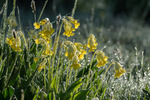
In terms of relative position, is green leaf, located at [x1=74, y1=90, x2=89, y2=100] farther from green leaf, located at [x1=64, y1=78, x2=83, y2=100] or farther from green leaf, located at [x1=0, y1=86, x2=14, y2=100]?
green leaf, located at [x1=0, y1=86, x2=14, y2=100]

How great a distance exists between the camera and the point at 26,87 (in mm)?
1543

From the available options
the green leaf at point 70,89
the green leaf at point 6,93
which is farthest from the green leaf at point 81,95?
the green leaf at point 6,93

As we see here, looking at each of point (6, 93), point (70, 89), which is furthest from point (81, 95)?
point (6, 93)

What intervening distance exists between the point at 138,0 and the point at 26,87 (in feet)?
35.4

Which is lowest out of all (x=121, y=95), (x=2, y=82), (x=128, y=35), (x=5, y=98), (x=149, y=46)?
(x=5, y=98)

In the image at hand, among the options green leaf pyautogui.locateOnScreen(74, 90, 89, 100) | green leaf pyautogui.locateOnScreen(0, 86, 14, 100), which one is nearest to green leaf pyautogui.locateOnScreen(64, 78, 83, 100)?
green leaf pyautogui.locateOnScreen(74, 90, 89, 100)

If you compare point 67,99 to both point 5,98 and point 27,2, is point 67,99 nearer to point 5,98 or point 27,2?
point 5,98

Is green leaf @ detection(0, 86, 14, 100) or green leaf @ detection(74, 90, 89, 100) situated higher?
green leaf @ detection(74, 90, 89, 100)

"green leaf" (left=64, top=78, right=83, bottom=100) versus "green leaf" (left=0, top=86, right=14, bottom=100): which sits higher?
"green leaf" (left=64, top=78, right=83, bottom=100)

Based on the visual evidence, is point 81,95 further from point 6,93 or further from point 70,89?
point 6,93

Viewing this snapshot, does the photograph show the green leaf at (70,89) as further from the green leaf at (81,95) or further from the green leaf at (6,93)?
the green leaf at (6,93)

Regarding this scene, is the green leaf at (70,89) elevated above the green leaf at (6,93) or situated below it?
above

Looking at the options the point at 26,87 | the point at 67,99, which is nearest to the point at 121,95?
the point at 67,99

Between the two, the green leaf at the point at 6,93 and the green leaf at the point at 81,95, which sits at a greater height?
the green leaf at the point at 81,95
